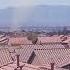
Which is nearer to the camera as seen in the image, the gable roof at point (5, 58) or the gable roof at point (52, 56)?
the gable roof at point (5, 58)

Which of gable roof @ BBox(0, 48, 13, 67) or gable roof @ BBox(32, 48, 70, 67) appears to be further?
gable roof @ BBox(32, 48, 70, 67)

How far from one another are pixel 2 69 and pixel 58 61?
25.2 feet

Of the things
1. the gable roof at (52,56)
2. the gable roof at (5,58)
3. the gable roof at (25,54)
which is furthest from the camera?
the gable roof at (25,54)

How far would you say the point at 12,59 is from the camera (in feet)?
84.4

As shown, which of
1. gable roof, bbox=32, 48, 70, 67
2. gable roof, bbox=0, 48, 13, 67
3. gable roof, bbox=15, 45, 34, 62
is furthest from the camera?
gable roof, bbox=15, 45, 34, 62

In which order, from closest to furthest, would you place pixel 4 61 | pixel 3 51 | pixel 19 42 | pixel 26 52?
pixel 4 61
pixel 3 51
pixel 26 52
pixel 19 42

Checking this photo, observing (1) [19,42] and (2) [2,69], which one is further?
(1) [19,42]

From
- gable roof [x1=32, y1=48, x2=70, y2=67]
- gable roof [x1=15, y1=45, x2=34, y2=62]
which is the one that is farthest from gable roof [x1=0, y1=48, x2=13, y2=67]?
gable roof [x1=32, y1=48, x2=70, y2=67]

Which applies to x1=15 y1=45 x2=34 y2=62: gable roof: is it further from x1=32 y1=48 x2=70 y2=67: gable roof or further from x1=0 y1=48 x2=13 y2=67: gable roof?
x1=0 y1=48 x2=13 y2=67: gable roof

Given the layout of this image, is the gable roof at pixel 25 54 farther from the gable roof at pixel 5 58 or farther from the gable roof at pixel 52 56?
the gable roof at pixel 5 58

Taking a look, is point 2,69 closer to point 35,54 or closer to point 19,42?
point 35,54

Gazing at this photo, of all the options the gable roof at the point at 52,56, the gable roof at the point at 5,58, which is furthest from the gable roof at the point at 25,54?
the gable roof at the point at 5,58

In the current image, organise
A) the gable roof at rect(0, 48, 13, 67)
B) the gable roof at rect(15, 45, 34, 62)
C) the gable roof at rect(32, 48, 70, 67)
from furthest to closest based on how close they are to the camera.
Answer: the gable roof at rect(15, 45, 34, 62)
the gable roof at rect(32, 48, 70, 67)
the gable roof at rect(0, 48, 13, 67)

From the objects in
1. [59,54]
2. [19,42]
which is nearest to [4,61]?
[59,54]
